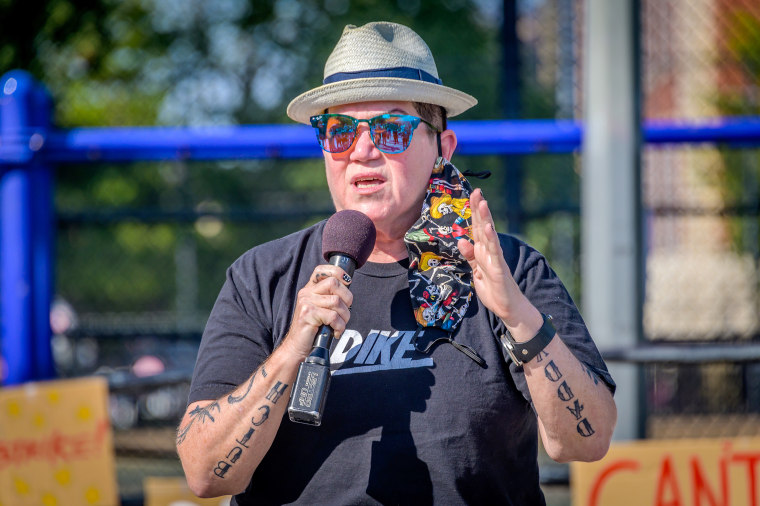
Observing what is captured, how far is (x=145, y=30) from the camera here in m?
7.46

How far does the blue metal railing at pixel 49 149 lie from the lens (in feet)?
11.0

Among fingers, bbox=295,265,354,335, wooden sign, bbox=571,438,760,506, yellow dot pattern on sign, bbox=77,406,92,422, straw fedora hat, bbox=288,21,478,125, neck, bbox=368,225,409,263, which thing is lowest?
wooden sign, bbox=571,438,760,506

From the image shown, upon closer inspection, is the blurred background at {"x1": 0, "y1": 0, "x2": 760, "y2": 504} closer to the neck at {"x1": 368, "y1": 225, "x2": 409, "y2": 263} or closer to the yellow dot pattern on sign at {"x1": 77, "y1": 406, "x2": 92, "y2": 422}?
the yellow dot pattern on sign at {"x1": 77, "y1": 406, "x2": 92, "y2": 422}

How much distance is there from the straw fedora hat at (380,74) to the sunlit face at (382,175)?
61 mm

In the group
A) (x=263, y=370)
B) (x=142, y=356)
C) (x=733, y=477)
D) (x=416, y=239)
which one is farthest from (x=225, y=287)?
(x=142, y=356)

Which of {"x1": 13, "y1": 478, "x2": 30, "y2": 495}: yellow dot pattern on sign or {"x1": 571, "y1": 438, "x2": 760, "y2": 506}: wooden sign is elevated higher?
{"x1": 571, "y1": 438, "x2": 760, "y2": 506}: wooden sign

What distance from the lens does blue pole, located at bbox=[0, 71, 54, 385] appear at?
3350 millimetres

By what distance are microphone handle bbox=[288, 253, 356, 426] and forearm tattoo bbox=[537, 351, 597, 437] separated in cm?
50

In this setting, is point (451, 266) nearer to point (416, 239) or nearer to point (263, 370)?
point (416, 239)

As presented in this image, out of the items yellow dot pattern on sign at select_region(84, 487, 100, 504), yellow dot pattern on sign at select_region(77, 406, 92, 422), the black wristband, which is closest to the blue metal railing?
yellow dot pattern on sign at select_region(77, 406, 92, 422)

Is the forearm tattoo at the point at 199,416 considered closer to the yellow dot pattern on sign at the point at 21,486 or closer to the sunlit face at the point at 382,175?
the sunlit face at the point at 382,175

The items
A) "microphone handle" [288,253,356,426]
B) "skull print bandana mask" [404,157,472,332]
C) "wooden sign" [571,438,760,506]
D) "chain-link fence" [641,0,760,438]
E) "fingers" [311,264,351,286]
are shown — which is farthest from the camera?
"chain-link fence" [641,0,760,438]

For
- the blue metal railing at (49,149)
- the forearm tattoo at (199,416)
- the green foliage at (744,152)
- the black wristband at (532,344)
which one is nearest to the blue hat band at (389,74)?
the black wristband at (532,344)

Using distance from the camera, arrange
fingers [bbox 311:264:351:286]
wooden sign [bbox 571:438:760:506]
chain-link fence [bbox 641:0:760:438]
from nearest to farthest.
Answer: fingers [bbox 311:264:351:286] → wooden sign [bbox 571:438:760:506] → chain-link fence [bbox 641:0:760:438]
